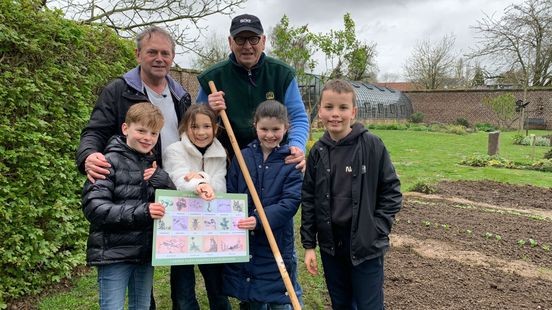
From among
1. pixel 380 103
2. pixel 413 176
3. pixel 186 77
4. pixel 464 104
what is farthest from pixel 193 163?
pixel 464 104

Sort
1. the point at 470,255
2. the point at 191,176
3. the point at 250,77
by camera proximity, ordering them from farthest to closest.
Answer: the point at 470,255 < the point at 250,77 < the point at 191,176

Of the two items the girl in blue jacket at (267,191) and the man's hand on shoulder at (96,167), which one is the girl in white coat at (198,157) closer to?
the girl in blue jacket at (267,191)

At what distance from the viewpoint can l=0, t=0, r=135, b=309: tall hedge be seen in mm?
3678

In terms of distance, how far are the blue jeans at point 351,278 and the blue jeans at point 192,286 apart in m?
0.78

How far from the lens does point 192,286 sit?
10.3 feet

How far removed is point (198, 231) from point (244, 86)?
1168mm

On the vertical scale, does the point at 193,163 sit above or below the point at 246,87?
below

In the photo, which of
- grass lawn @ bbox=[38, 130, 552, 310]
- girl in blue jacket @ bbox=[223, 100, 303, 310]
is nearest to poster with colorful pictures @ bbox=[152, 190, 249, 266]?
girl in blue jacket @ bbox=[223, 100, 303, 310]

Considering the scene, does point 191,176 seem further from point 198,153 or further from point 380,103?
point 380,103

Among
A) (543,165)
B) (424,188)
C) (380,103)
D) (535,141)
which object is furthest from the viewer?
(380,103)

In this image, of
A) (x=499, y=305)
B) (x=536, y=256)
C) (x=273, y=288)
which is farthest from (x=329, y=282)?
(x=536, y=256)

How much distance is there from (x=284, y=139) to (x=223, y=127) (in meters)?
0.45

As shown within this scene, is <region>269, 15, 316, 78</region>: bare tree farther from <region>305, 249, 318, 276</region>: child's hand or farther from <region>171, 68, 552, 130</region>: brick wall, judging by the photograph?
<region>171, 68, 552, 130</region>: brick wall

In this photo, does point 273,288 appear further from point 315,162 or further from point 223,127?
point 223,127
